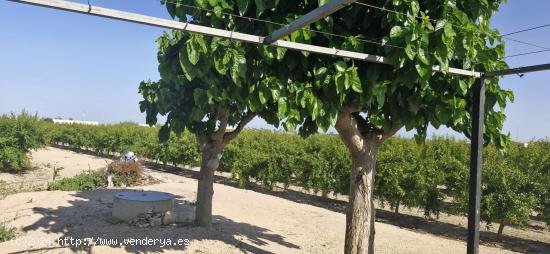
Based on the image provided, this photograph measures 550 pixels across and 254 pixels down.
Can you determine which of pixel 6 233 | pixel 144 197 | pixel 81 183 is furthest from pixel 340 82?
pixel 81 183

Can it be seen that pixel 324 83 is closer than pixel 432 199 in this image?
Yes

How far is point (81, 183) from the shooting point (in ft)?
41.5

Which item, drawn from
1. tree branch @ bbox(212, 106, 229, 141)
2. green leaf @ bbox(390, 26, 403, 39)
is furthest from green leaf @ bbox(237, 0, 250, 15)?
tree branch @ bbox(212, 106, 229, 141)

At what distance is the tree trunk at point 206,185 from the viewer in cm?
769

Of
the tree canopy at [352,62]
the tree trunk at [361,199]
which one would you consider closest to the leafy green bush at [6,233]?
the tree canopy at [352,62]

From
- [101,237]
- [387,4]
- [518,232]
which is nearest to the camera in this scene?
[387,4]

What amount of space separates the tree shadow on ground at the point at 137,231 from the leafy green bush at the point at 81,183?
3.39 metres

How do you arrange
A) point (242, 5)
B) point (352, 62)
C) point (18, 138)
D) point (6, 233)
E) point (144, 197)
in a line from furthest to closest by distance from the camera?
point (18, 138)
point (144, 197)
point (6, 233)
point (352, 62)
point (242, 5)

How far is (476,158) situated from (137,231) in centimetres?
531

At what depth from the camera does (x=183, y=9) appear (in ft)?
12.1

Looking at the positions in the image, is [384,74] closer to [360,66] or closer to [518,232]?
[360,66]

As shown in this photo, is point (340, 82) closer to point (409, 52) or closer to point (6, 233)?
point (409, 52)

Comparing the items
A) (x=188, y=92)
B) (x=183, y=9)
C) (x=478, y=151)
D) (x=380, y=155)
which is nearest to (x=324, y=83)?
(x=183, y=9)

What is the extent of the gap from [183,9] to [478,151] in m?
3.05
